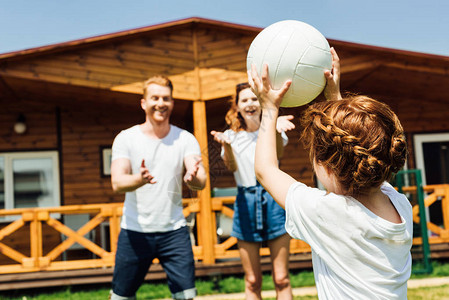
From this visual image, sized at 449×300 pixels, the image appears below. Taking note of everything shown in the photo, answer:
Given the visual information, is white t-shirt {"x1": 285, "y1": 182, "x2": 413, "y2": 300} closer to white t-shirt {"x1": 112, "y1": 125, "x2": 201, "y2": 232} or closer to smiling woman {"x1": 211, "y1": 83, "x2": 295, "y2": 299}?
smiling woman {"x1": 211, "y1": 83, "x2": 295, "y2": 299}

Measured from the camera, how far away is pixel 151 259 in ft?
11.0

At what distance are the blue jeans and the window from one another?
6.74 metres

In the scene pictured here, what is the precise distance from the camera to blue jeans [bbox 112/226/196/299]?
130 inches

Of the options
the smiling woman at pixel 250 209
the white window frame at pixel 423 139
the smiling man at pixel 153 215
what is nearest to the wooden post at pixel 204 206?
the smiling woman at pixel 250 209

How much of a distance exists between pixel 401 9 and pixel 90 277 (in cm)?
608

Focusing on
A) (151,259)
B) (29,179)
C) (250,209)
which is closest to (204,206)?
(250,209)

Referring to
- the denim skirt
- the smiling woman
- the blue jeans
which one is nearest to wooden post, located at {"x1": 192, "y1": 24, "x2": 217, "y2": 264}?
the smiling woman

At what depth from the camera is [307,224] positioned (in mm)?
1587

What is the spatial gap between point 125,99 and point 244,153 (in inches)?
194

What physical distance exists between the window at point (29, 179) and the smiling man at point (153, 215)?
6715 mm

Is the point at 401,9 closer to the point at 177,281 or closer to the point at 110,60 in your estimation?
the point at 110,60

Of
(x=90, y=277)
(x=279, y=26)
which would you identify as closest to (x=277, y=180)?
(x=279, y=26)

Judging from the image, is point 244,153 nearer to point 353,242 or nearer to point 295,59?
point 295,59

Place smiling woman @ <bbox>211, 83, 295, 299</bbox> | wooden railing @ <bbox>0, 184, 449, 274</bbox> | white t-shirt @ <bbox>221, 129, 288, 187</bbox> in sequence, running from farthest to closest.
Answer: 1. wooden railing @ <bbox>0, 184, 449, 274</bbox>
2. white t-shirt @ <bbox>221, 129, 288, 187</bbox>
3. smiling woman @ <bbox>211, 83, 295, 299</bbox>
